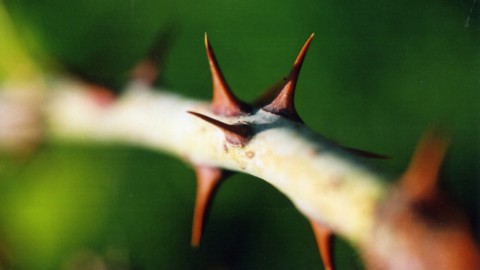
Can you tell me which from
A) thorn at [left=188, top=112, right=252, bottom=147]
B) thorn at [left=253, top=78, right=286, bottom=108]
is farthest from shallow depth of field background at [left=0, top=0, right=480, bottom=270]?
thorn at [left=188, top=112, right=252, bottom=147]

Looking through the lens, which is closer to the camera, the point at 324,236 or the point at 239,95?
the point at 324,236

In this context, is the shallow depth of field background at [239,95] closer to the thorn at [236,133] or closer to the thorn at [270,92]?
the thorn at [270,92]

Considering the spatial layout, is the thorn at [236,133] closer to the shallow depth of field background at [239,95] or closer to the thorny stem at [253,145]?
the thorny stem at [253,145]

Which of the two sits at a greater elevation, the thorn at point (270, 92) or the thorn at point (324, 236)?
the thorn at point (270, 92)

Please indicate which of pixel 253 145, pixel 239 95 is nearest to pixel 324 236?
pixel 253 145

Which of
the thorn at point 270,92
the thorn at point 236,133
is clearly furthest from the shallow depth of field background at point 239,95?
the thorn at point 236,133

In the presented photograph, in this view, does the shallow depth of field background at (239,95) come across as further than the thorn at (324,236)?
Yes

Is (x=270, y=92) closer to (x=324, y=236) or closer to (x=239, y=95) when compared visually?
(x=239, y=95)

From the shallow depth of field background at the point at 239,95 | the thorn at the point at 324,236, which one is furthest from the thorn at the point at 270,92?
the thorn at the point at 324,236

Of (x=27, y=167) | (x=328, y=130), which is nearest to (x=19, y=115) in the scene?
(x=27, y=167)

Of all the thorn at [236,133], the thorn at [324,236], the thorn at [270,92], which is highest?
the thorn at [236,133]
